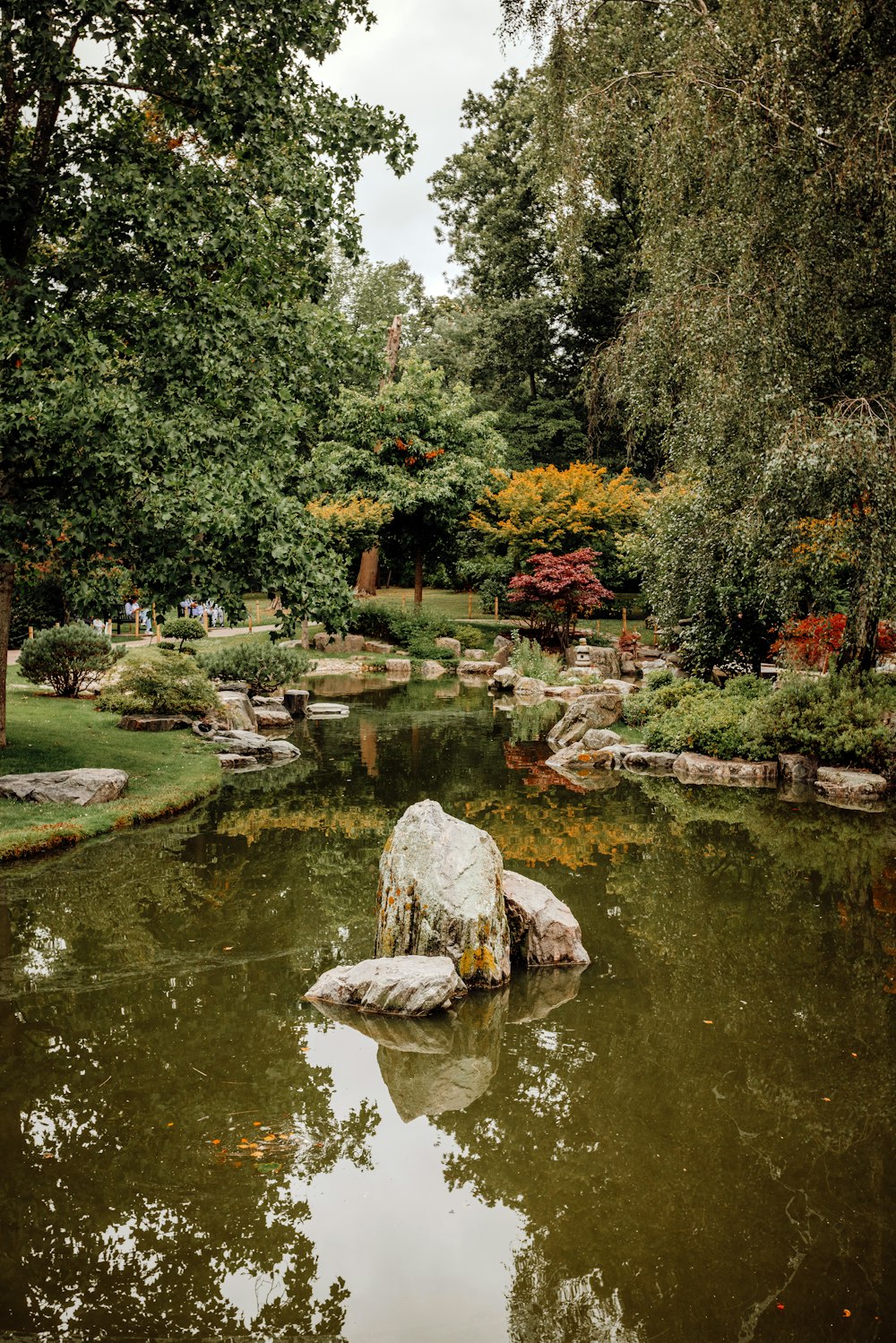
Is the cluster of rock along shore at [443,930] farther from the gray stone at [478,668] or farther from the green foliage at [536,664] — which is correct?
the gray stone at [478,668]

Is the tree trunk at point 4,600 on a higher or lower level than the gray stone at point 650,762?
higher

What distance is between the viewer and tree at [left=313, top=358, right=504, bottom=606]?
2916 centimetres

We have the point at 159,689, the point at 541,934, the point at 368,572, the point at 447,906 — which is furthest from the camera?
the point at 368,572

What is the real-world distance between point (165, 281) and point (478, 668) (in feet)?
56.7

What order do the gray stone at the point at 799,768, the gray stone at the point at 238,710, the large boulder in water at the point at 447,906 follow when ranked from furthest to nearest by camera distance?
the gray stone at the point at 238,710
the gray stone at the point at 799,768
the large boulder in water at the point at 447,906

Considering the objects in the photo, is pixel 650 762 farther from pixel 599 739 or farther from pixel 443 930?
pixel 443 930

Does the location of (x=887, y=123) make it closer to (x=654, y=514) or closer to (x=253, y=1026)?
(x=253, y=1026)

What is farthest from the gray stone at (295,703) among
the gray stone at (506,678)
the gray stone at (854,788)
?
the gray stone at (854,788)

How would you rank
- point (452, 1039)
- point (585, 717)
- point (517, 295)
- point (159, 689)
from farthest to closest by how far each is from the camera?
point (517, 295) < point (585, 717) < point (159, 689) < point (452, 1039)

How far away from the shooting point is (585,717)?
54.4 feet

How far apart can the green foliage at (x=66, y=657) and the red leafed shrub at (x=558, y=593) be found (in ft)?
41.7

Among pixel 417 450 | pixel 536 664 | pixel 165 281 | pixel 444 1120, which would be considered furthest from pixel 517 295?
pixel 444 1120

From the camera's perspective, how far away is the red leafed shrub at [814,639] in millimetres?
14500

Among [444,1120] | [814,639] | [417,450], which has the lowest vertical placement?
[444,1120]
